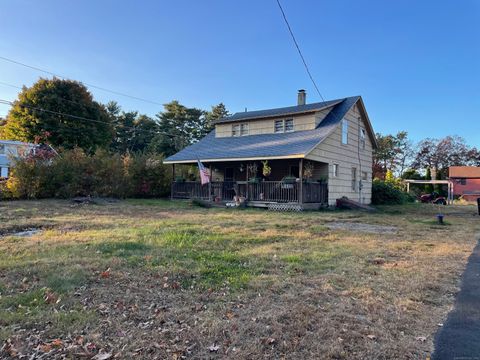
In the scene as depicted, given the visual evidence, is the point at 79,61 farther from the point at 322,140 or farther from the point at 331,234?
the point at 331,234

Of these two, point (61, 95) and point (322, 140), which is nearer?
point (322, 140)

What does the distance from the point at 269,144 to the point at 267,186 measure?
97.2 inches

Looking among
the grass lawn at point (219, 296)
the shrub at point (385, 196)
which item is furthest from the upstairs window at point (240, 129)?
the grass lawn at point (219, 296)

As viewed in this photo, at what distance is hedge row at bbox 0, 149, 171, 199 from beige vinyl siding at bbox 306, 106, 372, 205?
431 inches

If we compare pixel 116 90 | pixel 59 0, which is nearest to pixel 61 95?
pixel 116 90

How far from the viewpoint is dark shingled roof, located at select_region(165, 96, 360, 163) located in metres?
16.1

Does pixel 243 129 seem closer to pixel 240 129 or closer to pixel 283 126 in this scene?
pixel 240 129

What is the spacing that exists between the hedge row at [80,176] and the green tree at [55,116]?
1679 centimetres

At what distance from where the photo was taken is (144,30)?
Result: 1591 cm

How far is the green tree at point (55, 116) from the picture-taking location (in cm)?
3447

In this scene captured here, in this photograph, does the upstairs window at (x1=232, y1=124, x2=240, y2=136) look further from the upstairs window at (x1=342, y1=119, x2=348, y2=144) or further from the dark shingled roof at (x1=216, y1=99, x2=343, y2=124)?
the upstairs window at (x1=342, y1=119, x2=348, y2=144)

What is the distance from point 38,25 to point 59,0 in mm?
2940

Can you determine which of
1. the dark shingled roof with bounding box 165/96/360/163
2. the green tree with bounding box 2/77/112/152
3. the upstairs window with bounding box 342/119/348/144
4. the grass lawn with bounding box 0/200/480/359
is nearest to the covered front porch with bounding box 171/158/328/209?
the dark shingled roof with bounding box 165/96/360/163

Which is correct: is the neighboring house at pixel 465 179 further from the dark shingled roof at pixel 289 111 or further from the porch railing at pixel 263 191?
the porch railing at pixel 263 191
